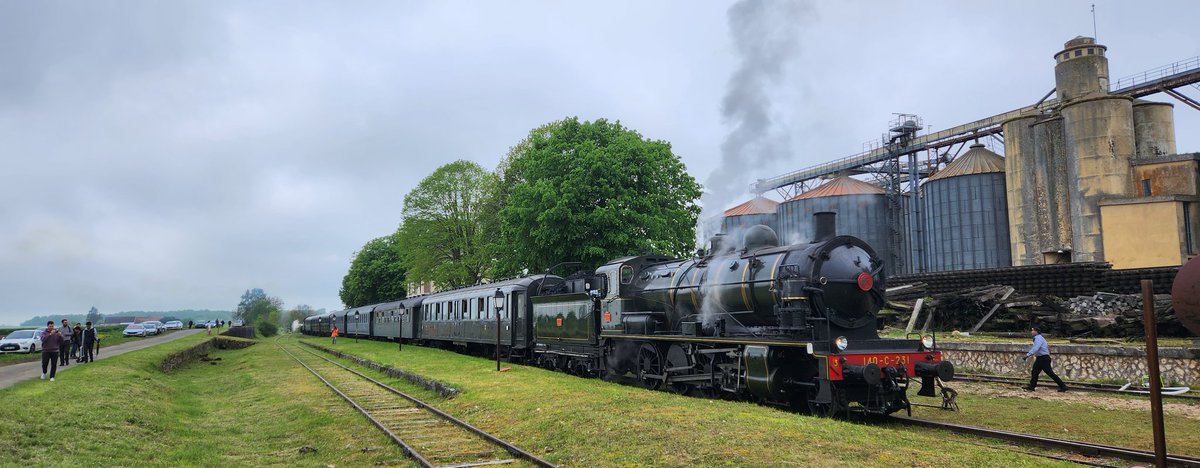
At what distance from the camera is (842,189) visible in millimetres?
56156

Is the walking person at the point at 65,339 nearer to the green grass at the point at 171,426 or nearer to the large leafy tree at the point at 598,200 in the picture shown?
the green grass at the point at 171,426

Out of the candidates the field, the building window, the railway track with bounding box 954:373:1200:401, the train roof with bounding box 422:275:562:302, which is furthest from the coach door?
the building window

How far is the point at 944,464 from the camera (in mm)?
7887

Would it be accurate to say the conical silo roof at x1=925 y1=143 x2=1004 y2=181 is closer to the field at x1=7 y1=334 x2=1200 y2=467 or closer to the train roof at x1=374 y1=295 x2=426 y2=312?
the train roof at x1=374 y1=295 x2=426 y2=312

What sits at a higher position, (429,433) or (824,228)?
(824,228)

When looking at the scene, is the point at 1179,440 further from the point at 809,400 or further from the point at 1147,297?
the point at 1147,297

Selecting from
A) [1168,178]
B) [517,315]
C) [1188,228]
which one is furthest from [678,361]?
[1168,178]

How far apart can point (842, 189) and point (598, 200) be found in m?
31.8

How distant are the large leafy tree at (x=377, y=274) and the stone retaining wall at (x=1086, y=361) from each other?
204 ft

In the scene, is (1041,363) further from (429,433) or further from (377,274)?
(377,274)

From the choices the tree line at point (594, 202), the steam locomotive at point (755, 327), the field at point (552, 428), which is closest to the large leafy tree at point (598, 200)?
the tree line at point (594, 202)

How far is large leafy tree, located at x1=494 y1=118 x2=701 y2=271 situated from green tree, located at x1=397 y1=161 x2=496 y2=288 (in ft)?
51.3

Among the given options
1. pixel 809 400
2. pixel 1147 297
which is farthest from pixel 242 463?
pixel 1147 297

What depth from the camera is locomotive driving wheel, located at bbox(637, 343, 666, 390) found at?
16.1 m
